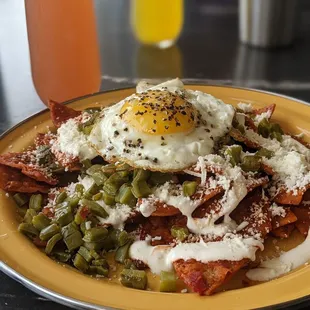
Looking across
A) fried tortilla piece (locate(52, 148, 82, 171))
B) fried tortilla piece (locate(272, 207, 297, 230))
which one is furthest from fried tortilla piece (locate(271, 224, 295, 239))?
fried tortilla piece (locate(52, 148, 82, 171))

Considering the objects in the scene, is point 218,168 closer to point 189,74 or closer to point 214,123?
point 214,123

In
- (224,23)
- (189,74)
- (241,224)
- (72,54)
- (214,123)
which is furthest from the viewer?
(224,23)

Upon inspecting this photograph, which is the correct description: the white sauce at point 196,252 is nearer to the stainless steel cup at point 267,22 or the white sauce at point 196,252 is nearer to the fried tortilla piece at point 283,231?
the fried tortilla piece at point 283,231

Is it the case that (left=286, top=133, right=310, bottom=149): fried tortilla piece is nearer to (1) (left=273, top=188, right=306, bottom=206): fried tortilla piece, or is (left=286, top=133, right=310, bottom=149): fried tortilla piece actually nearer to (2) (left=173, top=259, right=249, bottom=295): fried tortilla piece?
(1) (left=273, top=188, right=306, bottom=206): fried tortilla piece

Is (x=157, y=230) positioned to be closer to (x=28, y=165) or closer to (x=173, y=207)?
(x=173, y=207)

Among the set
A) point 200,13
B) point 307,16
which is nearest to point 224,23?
point 200,13

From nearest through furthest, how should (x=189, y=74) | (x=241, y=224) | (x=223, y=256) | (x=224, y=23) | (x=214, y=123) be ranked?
1. (x=223, y=256)
2. (x=241, y=224)
3. (x=214, y=123)
4. (x=189, y=74)
5. (x=224, y=23)

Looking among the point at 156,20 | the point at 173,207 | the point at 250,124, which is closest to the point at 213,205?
the point at 173,207
